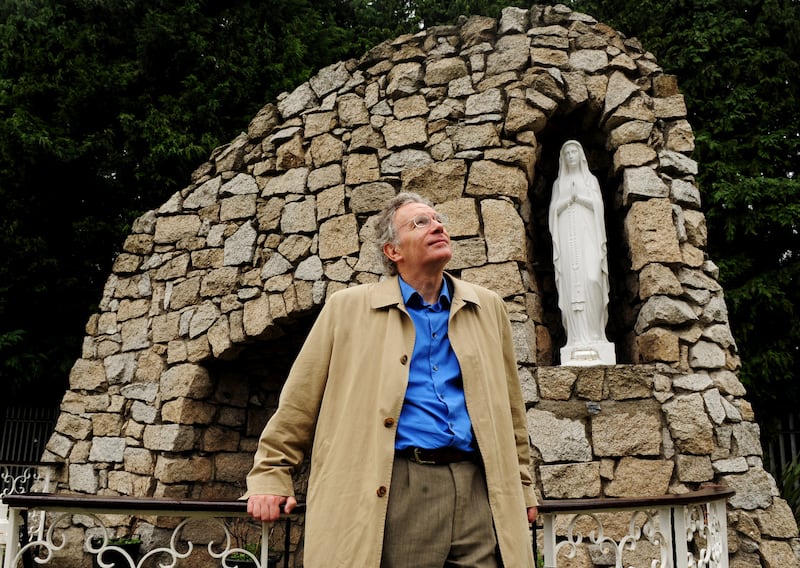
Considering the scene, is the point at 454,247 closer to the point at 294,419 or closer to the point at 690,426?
the point at 690,426

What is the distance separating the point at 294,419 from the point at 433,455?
0.36 meters

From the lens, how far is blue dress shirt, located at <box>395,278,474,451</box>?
61.7 inches

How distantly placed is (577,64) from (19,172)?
225 inches

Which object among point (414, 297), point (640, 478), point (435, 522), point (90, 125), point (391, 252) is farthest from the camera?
point (90, 125)

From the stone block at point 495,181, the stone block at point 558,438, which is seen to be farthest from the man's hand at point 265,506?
the stone block at point 495,181

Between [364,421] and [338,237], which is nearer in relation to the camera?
[364,421]

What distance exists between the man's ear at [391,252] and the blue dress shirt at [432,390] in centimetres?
13

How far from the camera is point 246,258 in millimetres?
5031

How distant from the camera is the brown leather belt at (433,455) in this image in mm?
1546

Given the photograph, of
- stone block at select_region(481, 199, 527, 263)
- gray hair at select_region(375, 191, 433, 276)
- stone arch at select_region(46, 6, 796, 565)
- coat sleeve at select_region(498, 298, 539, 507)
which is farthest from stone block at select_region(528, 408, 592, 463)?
gray hair at select_region(375, 191, 433, 276)

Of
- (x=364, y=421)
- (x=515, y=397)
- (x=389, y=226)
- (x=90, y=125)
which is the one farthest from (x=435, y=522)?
(x=90, y=125)

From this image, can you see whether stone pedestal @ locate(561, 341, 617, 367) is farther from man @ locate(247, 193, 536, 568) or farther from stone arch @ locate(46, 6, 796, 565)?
man @ locate(247, 193, 536, 568)

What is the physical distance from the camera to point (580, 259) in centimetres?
427

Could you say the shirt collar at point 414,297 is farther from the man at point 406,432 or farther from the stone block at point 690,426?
the stone block at point 690,426
